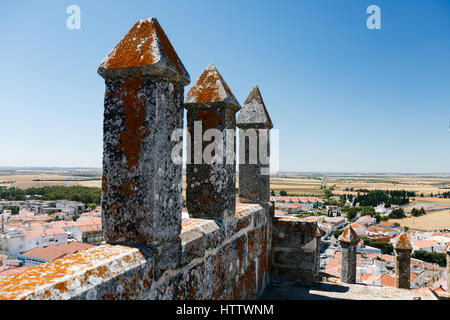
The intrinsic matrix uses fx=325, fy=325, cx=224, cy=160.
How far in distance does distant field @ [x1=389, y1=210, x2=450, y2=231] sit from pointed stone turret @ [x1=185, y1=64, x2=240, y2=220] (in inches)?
2914

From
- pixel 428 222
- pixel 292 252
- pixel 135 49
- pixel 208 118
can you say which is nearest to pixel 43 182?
pixel 292 252

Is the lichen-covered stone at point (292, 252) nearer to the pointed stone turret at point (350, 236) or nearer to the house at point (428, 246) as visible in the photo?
the pointed stone turret at point (350, 236)

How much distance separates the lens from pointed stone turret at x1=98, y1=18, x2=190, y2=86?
2117 mm

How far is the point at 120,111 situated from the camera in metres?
2.17

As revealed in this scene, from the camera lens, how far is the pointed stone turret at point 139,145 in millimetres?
2096

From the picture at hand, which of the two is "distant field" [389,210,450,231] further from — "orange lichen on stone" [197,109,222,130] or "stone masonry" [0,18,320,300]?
"stone masonry" [0,18,320,300]

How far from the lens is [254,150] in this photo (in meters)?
5.04

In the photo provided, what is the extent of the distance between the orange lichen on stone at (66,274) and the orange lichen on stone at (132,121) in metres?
0.57

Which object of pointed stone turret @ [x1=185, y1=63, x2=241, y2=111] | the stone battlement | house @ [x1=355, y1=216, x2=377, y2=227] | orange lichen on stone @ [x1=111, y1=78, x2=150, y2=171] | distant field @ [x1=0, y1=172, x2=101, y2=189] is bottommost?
house @ [x1=355, y1=216, x2=377, y2=227]

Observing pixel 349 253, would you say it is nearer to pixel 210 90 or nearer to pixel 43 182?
pixel 210 90

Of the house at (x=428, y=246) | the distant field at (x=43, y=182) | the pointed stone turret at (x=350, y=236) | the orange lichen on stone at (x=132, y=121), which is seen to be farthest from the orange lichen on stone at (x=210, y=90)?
the distant field at (x=43, y=182)

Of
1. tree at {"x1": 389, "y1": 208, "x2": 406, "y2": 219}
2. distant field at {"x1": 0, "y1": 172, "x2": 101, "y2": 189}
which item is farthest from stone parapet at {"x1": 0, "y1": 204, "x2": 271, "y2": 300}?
tree at {"x1": 389, "y1": 208, "x2": 406, "y2": 219}
